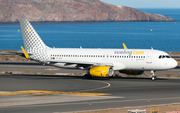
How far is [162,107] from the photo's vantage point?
28047 mm

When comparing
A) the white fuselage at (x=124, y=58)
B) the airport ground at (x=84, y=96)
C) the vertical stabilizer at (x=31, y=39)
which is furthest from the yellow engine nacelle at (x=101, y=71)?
the vertical stabilizer at (x=31, y=39)

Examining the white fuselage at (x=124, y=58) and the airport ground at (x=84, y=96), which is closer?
the airport ground at (x=84, y=96)

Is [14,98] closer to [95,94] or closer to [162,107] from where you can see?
[95,94]

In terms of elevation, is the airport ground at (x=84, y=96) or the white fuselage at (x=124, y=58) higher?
the white fuselage at (x=124, y=58)

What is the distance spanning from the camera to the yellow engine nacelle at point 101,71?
151 ft

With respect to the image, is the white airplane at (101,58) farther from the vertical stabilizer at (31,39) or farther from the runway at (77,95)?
the runway at (77,95)

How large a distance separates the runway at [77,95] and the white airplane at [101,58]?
349 cm

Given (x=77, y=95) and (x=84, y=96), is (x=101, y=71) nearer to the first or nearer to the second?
(x=77, y=95)

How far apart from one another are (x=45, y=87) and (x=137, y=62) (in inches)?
560

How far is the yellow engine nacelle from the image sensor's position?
45906mm

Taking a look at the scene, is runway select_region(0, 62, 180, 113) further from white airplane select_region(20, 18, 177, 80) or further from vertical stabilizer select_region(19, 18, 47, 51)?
vertical stabilizer select_region(19, 18, 47, 51)

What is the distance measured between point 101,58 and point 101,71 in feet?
12.1

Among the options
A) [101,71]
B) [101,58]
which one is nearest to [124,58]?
[101,58]

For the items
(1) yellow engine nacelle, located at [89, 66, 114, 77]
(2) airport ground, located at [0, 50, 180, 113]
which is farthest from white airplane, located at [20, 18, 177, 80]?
(2) airport ground, located at [0, 50, 180, 113]
